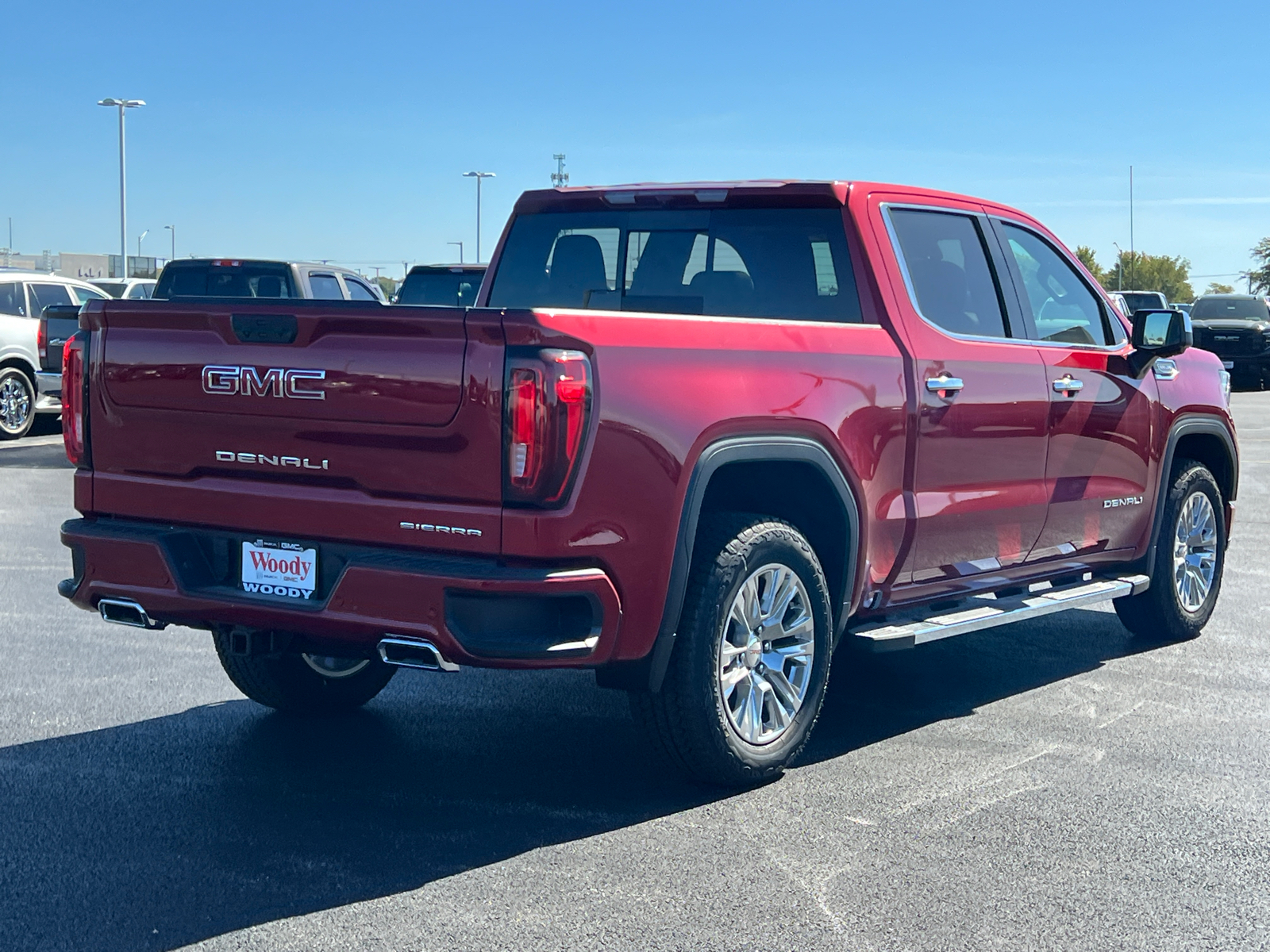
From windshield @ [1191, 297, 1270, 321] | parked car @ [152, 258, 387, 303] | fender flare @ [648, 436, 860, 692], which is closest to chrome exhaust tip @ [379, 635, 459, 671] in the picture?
fender flare @ [648, 436, 860, 692]

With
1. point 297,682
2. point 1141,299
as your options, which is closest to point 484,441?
point 297,682

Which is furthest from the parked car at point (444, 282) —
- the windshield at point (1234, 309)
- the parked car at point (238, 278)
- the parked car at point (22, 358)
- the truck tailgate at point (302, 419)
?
the windshield at point (1234, 309)

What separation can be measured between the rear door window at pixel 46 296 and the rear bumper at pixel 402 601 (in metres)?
15.6

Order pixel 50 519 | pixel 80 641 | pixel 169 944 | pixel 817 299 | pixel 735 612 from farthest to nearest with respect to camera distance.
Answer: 1. pixel 50 519
2. pixel 80 641
3. pixel 817 299
4. pixel 735 612
5. pixel 169 944

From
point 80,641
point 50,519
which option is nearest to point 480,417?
point 80,641

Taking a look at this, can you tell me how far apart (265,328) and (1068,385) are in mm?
3488

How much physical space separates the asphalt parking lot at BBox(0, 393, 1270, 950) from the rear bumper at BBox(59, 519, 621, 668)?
580mm

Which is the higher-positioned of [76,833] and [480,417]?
[480,417]

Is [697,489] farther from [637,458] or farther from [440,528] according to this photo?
[440,528]

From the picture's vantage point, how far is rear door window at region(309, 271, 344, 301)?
55.4 feet

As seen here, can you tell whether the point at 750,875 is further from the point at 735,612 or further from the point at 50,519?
the point at 50,519

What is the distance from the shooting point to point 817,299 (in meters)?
6.03

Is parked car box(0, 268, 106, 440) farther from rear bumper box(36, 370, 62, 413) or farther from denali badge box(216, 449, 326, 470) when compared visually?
denali badge box(216, 449, 326, 470)

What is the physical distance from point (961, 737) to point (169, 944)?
126 inches
